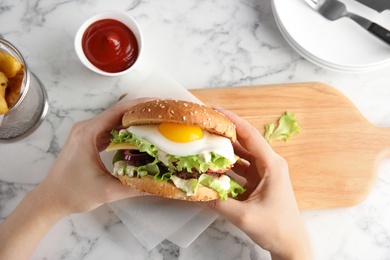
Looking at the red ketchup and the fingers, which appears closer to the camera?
the fingers

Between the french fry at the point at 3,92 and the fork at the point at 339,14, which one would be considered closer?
the french fry at the point at 3,92

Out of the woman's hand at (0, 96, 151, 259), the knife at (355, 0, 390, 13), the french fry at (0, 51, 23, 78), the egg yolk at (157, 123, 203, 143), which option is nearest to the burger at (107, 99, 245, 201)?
the egg yolk at (157, 123, 203, 143)

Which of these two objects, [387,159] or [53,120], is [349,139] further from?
[53,120]

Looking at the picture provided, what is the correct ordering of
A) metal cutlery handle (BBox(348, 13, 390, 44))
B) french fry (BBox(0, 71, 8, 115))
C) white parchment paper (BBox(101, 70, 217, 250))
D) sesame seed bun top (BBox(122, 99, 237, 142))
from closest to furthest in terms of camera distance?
sesame seed bun top (BBox(122, 99, 237, 142)) → french fry (BBox(0, 71, 8, 115)) → white parchment paper (BBox(101, 70, 217, 250)) → metal cutlery handle (BBox(348, 13, 390, 44))

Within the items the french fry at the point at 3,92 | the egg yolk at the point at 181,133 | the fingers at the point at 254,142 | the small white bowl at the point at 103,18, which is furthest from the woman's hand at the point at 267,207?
the french fry at the point at 3,92

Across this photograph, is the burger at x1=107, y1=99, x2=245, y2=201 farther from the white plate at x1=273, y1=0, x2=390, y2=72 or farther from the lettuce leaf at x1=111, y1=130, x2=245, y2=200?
the white plate at x1=273, y1=0, x2=390, y2=72

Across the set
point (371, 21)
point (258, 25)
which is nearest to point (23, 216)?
point (258, 25)

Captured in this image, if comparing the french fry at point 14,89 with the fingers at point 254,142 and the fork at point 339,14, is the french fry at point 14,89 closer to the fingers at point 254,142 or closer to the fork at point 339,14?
the fingers at point 254,142
